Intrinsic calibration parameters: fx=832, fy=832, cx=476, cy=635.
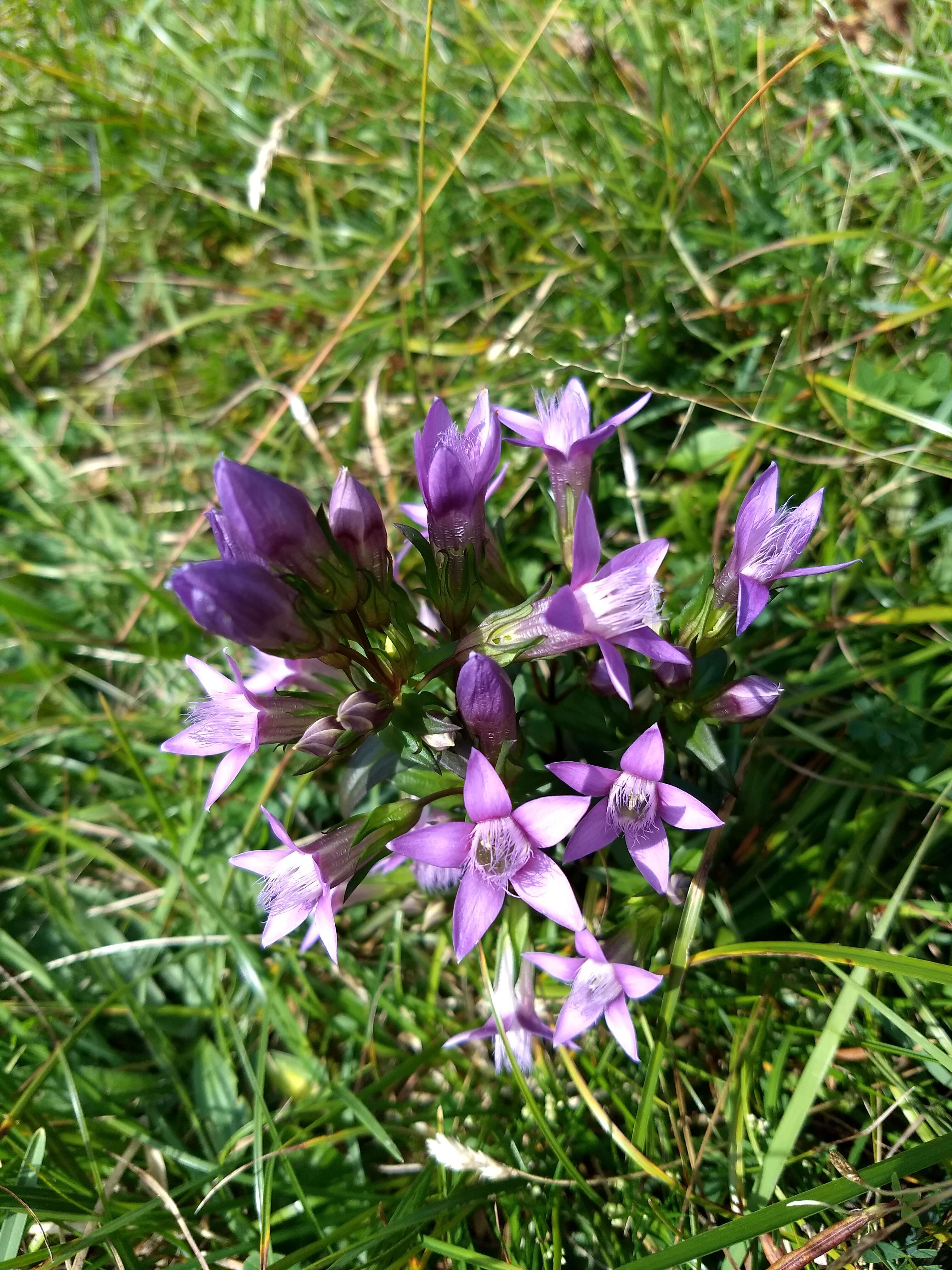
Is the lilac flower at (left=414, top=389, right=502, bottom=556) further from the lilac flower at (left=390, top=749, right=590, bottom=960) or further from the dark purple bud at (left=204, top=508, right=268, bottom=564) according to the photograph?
the lilac flower at (left=390, top=749, right=590, bottom=960)

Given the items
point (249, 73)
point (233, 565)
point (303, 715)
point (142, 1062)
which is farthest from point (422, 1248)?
point (249, 73)

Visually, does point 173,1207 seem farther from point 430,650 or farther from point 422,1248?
point 430,650

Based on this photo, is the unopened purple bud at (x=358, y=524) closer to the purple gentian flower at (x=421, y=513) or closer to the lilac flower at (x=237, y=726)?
the purple gentian flower at (x=421, y=513)

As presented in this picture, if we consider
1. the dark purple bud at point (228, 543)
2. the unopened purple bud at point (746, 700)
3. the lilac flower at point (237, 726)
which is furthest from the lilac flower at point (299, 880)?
the unopened purple bud at point (746, 700)

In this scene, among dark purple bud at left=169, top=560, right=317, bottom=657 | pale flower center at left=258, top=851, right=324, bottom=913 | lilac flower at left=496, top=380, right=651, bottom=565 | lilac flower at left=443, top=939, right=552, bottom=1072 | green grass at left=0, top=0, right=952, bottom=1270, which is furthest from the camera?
green grass at left=0, top=0, right=952, bottom=1270

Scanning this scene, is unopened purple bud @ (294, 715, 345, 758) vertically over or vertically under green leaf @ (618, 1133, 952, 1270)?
over

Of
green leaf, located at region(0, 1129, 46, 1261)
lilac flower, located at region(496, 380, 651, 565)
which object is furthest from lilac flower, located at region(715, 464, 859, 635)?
green leaf, located at region(0, 1129, 46, 1261)
